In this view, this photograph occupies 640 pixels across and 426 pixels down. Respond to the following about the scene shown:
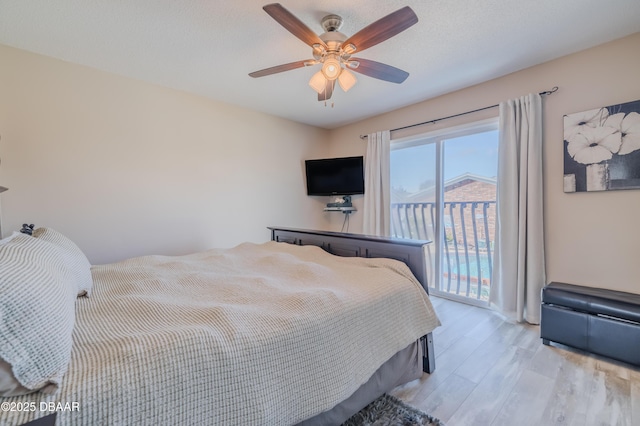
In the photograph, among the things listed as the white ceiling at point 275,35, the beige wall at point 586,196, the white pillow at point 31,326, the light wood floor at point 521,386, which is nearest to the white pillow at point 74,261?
the white pillow at point 31,326

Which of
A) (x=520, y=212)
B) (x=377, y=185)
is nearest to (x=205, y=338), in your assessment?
(x=520, y=212)

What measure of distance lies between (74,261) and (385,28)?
Answer: 2097mm

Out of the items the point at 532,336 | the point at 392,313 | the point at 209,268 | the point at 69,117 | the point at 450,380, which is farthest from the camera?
the point at 69,117

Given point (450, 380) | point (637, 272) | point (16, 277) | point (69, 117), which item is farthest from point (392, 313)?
point (69, 117)

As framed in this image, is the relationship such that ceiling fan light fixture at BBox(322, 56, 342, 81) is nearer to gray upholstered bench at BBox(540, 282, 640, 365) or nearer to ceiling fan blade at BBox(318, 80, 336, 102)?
ceiling fan blade at BBox(318, 80, 336, 102)

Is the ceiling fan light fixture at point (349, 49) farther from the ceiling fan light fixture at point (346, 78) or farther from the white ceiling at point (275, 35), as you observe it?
the white ceiling at point (275, 35)

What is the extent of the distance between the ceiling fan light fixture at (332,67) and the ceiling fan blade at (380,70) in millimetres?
154

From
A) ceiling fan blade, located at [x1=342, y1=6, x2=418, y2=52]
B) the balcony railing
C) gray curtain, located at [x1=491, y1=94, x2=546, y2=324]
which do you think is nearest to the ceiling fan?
ceiling fan blade, located at [x1=342, y1=6, x2=418, y2=52]

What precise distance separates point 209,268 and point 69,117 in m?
2.01

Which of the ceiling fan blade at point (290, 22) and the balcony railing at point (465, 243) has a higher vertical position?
the ceiling fan blade at point (290, 22)

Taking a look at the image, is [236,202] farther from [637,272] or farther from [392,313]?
[637,272]

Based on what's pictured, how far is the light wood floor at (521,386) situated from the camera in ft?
4.67

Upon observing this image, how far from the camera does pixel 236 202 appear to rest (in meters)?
3.56

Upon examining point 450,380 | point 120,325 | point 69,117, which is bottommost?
point 450,380
